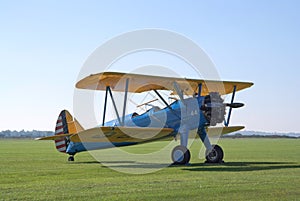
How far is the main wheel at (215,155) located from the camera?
17109 millimetres

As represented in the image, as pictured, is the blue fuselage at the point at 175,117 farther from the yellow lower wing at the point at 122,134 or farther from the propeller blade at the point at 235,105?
the propeller blade at the point at 235,105

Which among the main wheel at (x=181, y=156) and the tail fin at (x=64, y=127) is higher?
the tail fin at (x=64, y=127)

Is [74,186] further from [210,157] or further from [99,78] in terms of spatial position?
[210,157]

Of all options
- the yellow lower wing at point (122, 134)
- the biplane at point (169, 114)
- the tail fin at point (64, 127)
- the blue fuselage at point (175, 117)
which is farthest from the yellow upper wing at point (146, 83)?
the tail fin at point (64, 127)

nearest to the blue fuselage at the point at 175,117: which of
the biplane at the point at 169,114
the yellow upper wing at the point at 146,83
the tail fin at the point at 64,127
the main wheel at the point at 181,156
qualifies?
the biplane at the point at 169,114

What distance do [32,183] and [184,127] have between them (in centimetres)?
758

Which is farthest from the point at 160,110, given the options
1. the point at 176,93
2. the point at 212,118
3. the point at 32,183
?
the point at 32,183

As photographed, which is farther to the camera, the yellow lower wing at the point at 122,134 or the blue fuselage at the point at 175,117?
the blue fuselage at the point at 175,117

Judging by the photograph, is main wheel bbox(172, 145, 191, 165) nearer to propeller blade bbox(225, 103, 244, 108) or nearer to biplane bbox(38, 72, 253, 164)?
biplane bbox(38, 72, 253, 164)

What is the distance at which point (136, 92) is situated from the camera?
1952 cm

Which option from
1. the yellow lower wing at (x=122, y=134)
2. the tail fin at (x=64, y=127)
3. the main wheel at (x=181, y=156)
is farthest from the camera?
the tail fin at (x=64, y=127)

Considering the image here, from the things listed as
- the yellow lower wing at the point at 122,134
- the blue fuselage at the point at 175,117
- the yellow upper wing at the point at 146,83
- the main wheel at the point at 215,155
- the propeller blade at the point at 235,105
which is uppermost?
the yellow upper wing at the point at 146,83

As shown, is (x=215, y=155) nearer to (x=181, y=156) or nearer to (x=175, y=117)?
(x=181, y=156)

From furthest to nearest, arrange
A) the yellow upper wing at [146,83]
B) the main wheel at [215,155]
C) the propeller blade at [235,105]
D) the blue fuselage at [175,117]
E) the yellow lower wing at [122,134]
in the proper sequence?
the main wheel at [215,155], the blue fuselage at [175,117], the propeller blade at [235,105], the yellow lower wing at [122,134], the yellow upper wing at [146,83]
